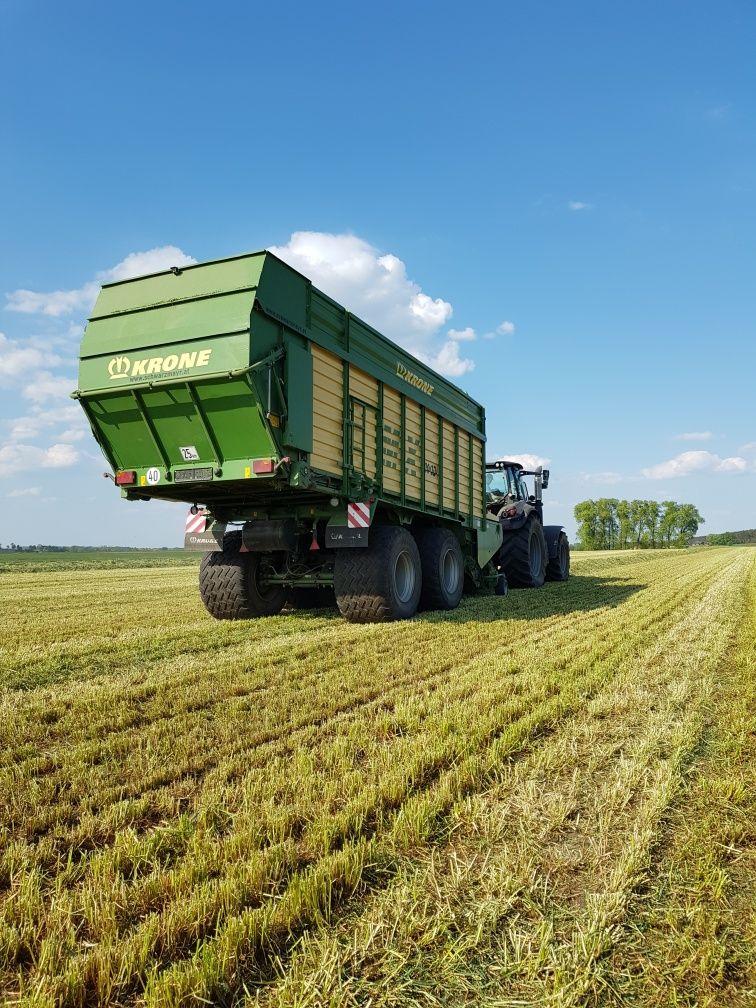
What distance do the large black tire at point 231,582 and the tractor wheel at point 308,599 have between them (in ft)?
4.23

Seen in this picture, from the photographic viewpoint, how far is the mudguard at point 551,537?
55.4ft

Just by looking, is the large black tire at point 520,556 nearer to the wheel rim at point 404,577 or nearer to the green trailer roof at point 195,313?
the wheel rim at point 404,577

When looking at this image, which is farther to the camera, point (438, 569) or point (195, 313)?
point (438, 569)

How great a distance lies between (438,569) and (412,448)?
1816 mm

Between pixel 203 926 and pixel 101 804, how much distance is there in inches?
46.5

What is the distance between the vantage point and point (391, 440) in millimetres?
9336

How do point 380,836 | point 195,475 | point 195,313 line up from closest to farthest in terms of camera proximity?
point 380,836 → point 195,313 → point 195,475

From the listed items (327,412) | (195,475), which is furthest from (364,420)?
(195,475)

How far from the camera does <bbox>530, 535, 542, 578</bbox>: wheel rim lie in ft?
48.5

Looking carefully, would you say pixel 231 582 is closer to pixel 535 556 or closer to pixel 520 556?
pixel 520 556

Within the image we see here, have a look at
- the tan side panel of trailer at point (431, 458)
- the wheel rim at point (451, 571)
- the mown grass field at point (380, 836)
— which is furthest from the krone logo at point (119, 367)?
the wheel rim at point (451, 571)

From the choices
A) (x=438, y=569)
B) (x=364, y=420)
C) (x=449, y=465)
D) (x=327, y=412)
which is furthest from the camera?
(x=449, y=465)

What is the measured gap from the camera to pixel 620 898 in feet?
7.14

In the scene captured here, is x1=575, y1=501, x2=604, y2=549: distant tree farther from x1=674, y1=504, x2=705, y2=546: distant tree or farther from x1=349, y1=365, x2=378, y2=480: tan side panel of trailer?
x1=349, y1=365, x2=378, y2=480: tan side panel of trailer
